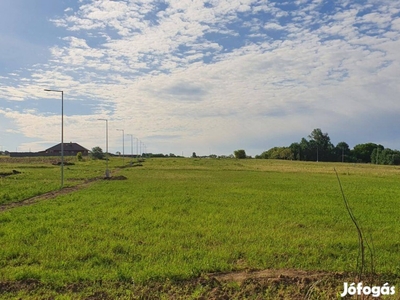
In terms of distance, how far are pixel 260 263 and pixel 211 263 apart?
45.0 inches

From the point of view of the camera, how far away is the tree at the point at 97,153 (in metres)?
121

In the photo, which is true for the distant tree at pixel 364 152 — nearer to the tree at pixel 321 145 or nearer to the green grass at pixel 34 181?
the tree at pixel 321 145

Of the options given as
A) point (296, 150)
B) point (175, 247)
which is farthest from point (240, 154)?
point (175, 247)

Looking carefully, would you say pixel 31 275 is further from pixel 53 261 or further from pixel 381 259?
pixel 381 259

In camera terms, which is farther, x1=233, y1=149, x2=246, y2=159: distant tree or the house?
x1=233, y1=149, x2=246, y2=159: distant tree

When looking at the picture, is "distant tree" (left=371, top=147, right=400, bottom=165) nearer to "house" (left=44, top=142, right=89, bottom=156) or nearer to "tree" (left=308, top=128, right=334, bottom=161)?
"tree" (left=308, top=128, right=334, bottom=161)

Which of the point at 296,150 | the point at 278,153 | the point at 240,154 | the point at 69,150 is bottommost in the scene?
the point at 240,154

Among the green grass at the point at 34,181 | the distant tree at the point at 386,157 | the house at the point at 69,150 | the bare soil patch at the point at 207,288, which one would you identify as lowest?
the bare soil patch at the point at 207,288

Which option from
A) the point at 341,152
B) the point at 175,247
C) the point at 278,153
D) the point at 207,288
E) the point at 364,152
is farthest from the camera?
the point at 278,153

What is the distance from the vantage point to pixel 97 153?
122 meters

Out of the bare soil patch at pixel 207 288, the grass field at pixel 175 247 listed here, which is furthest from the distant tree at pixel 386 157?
the bare soil patch at pixel 207 288

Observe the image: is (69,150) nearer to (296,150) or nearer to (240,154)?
(240,154)

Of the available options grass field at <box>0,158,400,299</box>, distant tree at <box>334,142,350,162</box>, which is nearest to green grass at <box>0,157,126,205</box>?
grass field at <box>0,158,400,299</box>

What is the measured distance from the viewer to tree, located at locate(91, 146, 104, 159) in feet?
396
